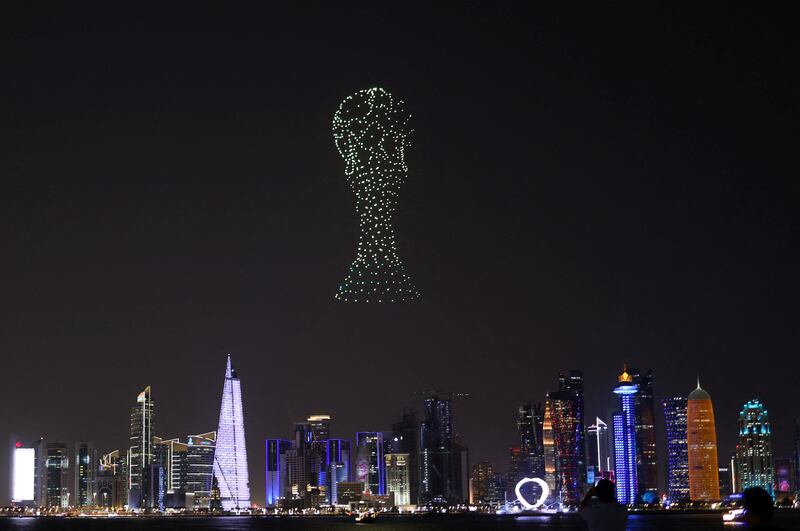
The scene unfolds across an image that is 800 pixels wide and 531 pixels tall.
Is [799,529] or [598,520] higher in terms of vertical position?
[598,520]

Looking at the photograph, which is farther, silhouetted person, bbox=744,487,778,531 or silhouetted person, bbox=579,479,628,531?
silhouetted person, bbox=579,479,628,531

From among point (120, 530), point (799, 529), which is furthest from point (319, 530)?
point (799, 529)

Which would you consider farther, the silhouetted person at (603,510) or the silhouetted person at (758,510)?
the silhouetted person at (603,510)

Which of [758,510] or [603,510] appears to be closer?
[758,510]

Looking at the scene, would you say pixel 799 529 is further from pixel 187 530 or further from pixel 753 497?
pixel 753 497
